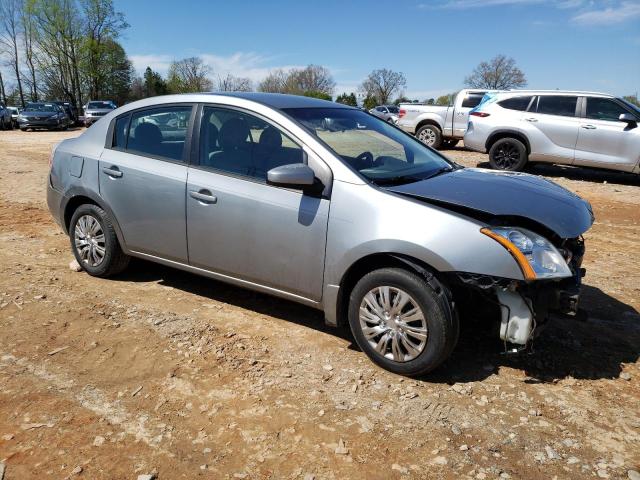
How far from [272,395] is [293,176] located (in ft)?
A: 4.50

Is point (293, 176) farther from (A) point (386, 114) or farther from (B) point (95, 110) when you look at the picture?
(B) point (95, 110)

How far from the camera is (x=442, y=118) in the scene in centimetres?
1689

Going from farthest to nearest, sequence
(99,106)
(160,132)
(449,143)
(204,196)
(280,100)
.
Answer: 1. (99,106)
2. (449,143)
3. (160,132)
4. (280,100)
5. (204,196)

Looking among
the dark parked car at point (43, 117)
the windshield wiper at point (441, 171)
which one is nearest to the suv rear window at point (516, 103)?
the windshield wiper at point (441, 171)

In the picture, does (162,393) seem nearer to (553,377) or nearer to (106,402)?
(106,402)

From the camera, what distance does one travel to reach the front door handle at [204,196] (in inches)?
155

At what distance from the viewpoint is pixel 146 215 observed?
439 cm

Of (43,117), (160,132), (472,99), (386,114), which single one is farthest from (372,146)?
(43,117)

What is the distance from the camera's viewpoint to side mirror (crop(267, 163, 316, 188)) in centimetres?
343

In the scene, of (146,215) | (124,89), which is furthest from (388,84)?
(146,215)

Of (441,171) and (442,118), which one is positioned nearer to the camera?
(441,171)

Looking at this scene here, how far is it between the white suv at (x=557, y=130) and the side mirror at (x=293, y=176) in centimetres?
947

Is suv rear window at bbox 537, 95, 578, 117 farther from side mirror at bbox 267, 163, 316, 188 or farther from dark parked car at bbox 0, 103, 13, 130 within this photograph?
dark parked car at bbox 0, 103, 13, 130

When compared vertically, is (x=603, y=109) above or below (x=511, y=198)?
above
